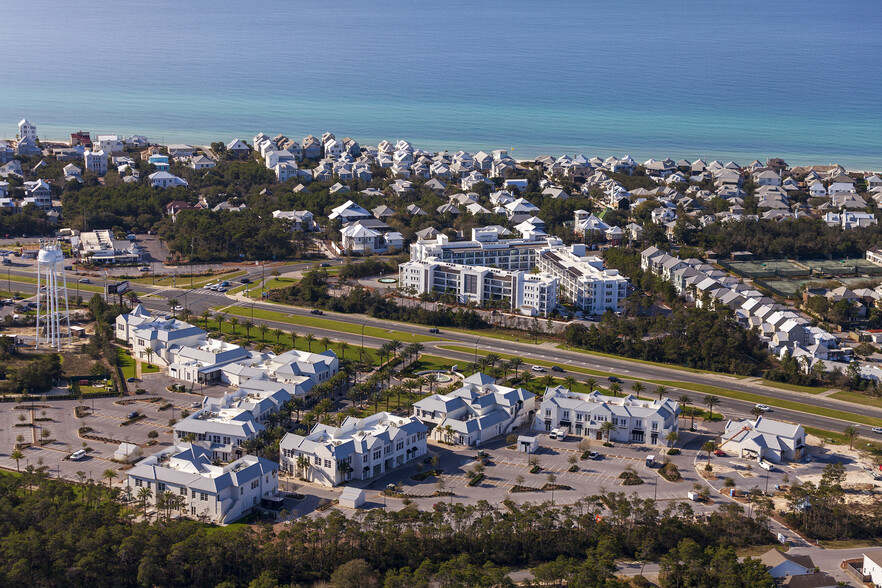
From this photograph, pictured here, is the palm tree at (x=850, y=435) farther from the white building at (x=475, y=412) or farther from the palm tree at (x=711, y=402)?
the white building at (x=475, y=412)

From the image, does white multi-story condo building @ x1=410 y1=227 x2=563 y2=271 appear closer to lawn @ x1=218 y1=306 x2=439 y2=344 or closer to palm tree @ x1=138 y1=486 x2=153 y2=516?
lawn @ x1=218 y1=306 x2=439 y2=344

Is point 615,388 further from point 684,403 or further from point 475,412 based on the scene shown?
point 475,412

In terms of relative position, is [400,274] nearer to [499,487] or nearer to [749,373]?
[749,373]

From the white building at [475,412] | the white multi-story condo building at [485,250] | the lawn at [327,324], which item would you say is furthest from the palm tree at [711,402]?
the white multi-story condo building at [485,250]

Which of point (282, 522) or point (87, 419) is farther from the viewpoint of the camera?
point (87, 419)

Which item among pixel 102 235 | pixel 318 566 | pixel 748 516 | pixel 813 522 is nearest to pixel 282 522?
pixel 318 566

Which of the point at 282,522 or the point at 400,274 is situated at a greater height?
the point at 400,274
